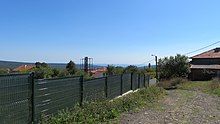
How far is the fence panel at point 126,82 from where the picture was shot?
25.2 meters

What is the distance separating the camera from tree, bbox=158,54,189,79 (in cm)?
6022

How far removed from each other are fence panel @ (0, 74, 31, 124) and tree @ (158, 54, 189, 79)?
5215 centimetres

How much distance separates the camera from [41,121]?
34.0 ft

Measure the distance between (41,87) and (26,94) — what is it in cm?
97

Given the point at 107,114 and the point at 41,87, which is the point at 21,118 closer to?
the point at 41,87

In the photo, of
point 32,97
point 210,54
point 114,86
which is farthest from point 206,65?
point 32,97

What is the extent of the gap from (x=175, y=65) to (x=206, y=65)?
21307mm

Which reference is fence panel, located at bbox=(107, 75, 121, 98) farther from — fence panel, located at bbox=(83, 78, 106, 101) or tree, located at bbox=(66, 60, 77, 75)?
tree, located at bbox=(66, 60, 77, 75)

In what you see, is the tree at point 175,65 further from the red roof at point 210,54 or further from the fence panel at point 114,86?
the fence panel at point 114,86

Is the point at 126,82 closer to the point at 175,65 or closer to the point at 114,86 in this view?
the point at 114,86

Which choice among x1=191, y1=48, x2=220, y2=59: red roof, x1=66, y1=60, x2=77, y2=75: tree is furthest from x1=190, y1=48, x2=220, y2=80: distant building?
x1=66, y1=60, x2=77, y2=75: tree

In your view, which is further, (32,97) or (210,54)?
(210,54)

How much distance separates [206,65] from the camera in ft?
261

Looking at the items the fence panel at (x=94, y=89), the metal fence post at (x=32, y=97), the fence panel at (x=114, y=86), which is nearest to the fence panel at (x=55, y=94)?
the metal fence post at (x=32, y=97)
